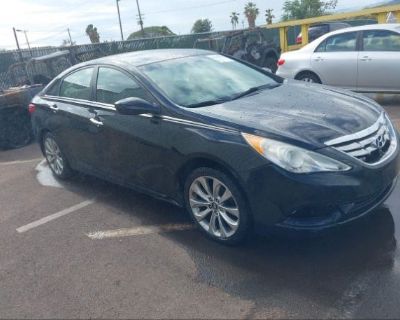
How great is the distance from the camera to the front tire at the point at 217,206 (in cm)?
340

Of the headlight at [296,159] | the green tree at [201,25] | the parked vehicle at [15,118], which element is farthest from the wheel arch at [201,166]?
the green tree at [201,25]

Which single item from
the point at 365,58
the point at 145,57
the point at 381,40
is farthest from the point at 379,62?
the point at 145,57

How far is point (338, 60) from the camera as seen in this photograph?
855 centimetres

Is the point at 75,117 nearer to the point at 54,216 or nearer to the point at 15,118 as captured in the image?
the point at 54,216

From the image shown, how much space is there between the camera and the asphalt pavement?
2906 millimetres

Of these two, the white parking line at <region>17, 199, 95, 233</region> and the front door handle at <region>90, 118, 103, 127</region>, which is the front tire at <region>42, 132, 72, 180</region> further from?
the front door handle at <region>90, 118, 103, 127</region>

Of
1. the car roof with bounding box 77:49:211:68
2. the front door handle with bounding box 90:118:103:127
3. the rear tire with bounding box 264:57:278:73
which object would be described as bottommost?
the rear tire with bounding box 264:57:278:73

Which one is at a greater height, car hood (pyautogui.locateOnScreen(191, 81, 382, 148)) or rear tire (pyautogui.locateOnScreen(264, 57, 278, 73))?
car hood (pyautogui.locateOnScreen(191, 81, 382, 148))

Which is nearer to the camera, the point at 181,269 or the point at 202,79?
the point at 181,269

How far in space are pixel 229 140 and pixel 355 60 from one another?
594 cm

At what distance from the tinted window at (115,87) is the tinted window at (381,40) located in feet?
18.2

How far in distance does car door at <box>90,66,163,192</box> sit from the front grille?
153 cm

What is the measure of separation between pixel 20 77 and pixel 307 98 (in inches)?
456

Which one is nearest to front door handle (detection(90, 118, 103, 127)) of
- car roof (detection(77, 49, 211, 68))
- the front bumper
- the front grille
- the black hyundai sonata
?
the black hyundai sonata
